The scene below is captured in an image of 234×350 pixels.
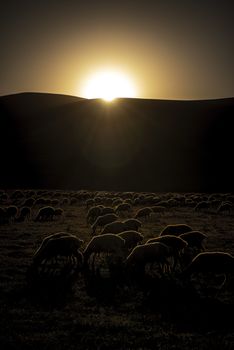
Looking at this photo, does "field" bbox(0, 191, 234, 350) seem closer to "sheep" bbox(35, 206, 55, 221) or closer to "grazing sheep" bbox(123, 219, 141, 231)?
"grazing sheep" bbox(123, 219, 141, 231)

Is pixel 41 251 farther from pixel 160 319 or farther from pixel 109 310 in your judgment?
pixel 160 319

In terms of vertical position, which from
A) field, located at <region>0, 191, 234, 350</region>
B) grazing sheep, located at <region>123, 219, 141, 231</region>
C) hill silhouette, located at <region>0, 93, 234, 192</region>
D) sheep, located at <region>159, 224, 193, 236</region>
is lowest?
field, located at <region>0, 191, 234, 350</region>

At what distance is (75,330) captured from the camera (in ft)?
26.6

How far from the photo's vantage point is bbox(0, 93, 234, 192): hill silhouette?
85.6 metres

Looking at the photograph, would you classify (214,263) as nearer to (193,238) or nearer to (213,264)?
(213,264)

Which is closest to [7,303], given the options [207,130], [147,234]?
[147,234]

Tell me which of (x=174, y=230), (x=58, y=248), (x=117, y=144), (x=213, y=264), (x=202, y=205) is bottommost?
(x=213, y=264)

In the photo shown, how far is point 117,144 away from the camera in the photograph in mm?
104625

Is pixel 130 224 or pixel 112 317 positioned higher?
pixel 130 224

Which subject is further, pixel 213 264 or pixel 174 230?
pixel 174 230

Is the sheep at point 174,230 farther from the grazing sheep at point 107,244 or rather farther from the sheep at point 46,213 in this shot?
the sheep at point 46,213

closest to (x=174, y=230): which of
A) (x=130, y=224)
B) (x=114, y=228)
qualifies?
(x=114, y=228)

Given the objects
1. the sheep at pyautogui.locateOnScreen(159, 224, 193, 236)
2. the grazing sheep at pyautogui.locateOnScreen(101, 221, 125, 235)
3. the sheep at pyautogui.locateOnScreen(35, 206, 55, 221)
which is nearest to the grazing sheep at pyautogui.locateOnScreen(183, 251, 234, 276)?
the sheep at pyautogui.locateOnScreen(159, 224, 193, 236)

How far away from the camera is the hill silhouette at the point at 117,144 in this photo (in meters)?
85.6
